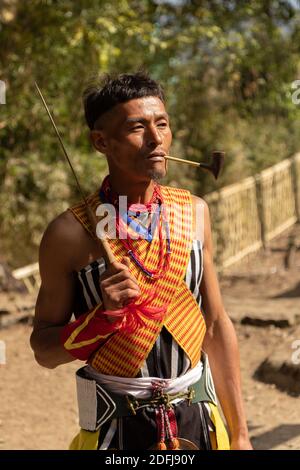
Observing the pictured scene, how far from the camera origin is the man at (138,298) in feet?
7.78

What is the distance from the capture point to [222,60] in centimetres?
1413

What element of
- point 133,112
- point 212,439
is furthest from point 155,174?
point 212,439

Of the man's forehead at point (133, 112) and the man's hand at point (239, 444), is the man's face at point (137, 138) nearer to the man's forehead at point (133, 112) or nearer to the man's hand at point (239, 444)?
the man's forehead at point (133, 112)

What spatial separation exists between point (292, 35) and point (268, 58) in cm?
51

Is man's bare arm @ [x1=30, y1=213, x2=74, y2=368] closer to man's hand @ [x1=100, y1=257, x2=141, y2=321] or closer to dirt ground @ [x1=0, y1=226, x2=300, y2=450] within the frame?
man's hand @ [x1=100, y1=257, x2=141, y2=321]

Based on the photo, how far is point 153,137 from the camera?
7.79ft

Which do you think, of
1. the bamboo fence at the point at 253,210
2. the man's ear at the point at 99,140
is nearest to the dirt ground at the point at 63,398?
the man's ear at the point at 99,140

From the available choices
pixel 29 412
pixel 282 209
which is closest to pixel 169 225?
pixel 29 412

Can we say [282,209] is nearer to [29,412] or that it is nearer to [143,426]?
[29,412]

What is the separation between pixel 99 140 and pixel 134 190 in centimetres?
17

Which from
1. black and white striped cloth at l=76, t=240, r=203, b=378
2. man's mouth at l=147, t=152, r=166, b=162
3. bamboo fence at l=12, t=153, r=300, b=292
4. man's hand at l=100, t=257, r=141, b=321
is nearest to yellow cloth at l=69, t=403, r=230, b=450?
black and white striped cloth at l=76, t=240, r=203, b=378

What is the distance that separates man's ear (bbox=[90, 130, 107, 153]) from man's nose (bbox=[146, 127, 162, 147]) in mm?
145

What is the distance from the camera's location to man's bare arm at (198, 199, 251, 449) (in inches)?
100
